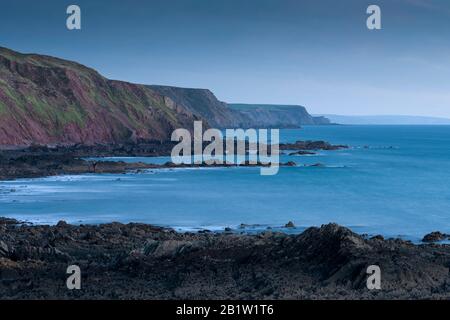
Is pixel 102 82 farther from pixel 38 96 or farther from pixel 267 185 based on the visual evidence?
pixel 267 185

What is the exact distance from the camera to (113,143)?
113250 millimetres

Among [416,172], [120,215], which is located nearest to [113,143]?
[416,172]

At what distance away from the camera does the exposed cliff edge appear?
10238 centimetres

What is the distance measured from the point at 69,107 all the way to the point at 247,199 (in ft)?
202

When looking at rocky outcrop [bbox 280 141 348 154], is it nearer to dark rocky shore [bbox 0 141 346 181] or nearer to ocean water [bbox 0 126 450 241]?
dark rocky shore [bbox 0 141 346 181]

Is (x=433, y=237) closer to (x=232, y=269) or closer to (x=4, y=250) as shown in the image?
(x=232, y=269)

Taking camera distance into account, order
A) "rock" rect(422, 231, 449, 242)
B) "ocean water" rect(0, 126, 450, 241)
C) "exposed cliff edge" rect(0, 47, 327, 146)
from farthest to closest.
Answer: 1. "exposed cliff edge" rect(0, 47, 327, 146)
2. "ocean water" rect(0, 126, 450, 241)
3. "rock" rect(422, 231, 449, 242)

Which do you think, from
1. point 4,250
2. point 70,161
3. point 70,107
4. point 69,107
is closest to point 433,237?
point 4,250

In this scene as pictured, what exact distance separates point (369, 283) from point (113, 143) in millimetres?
93262

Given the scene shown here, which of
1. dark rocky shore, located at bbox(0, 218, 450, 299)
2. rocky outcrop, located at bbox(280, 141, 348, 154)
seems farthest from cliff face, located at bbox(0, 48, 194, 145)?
dark rocky shore, located at bbox(0, 218, 450, 299)

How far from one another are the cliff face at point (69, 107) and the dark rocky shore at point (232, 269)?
7219 cm

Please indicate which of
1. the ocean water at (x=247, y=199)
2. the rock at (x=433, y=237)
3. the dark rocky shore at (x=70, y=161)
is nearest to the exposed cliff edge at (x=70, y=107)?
the dark rocky shore at (x=70, y=161)

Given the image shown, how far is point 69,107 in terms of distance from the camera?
11312 cm

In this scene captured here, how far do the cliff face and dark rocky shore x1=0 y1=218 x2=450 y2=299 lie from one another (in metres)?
72.2
